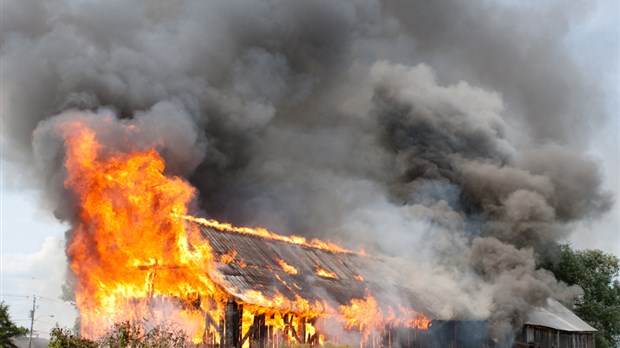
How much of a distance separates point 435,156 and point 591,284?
2236cm

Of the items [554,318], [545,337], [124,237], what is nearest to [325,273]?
[124,237]

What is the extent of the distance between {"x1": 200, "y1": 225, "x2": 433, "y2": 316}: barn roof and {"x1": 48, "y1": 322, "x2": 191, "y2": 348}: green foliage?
2.28 m

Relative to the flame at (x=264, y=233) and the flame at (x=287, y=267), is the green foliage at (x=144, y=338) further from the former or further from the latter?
the flame at (x=287, y=267)

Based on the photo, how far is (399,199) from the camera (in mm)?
43062

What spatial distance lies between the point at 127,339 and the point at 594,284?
47161 mm

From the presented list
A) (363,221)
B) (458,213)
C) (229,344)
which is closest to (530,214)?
(458,213)

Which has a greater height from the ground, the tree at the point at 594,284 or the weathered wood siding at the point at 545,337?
the tree at the point at 594,284

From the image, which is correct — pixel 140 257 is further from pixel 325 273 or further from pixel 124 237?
pixel 325 273

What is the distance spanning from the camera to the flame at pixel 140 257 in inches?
858

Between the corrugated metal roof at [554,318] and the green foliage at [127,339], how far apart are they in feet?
79.9

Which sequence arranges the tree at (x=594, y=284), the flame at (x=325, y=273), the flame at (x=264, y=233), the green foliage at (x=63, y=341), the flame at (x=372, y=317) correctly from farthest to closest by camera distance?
1. the tree at (x=594, y=284)
2. the flame at (x=325, y=273)
3. the flame at (x=372, y=317)
4. the flame at (x=264, y=233)
5. the green foliage at (x=63, y=341)

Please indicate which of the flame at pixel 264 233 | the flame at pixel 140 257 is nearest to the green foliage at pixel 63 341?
the flame at pixel 140 257

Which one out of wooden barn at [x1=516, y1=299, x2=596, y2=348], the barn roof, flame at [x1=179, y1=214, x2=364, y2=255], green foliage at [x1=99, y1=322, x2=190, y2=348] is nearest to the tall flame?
green foliage at [x1=99, y1=322, x2=190, y2=348]

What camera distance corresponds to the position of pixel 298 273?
27.5 m
